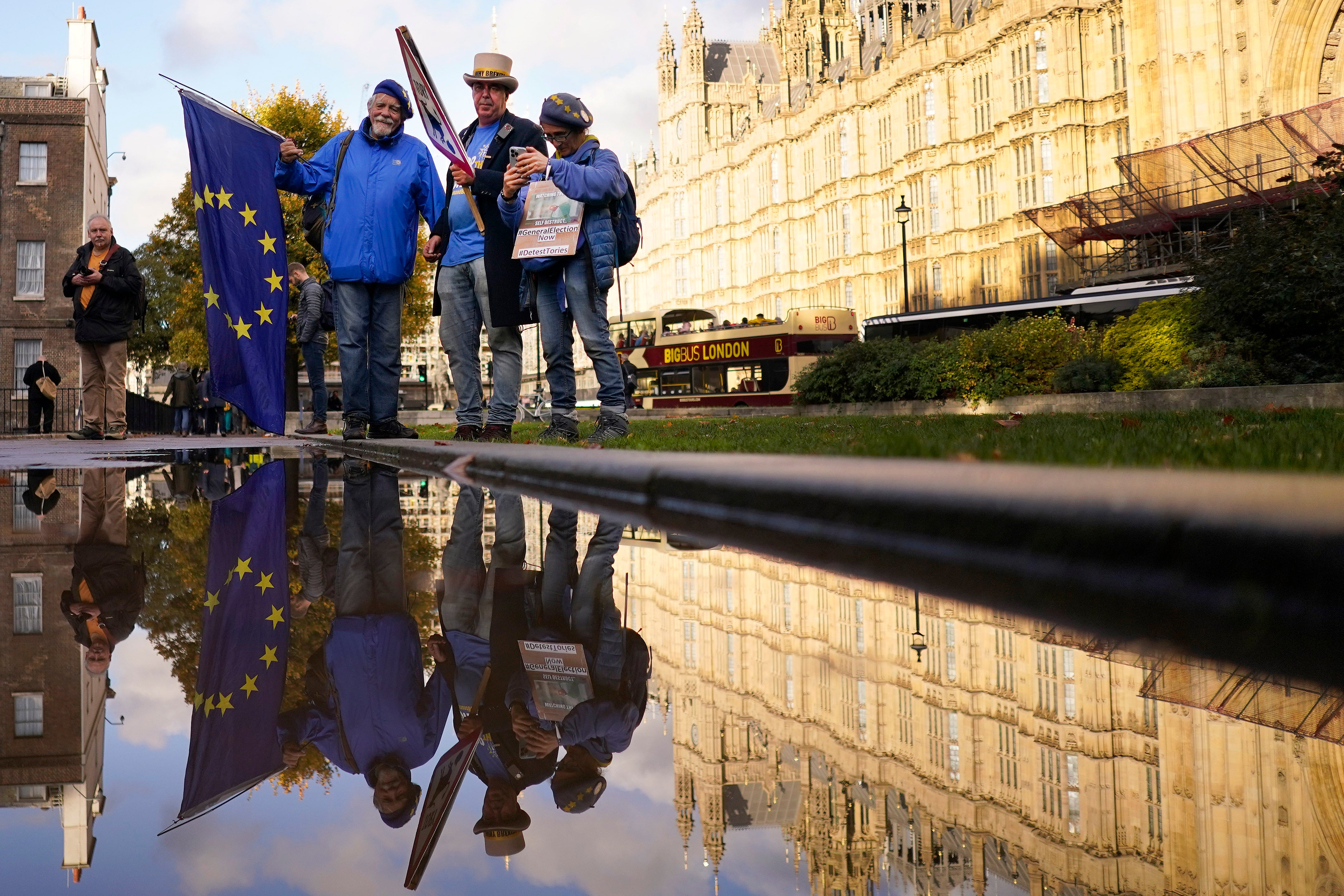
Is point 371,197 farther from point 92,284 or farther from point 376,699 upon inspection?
point 376,699

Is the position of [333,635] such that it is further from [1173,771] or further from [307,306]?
[307,306]

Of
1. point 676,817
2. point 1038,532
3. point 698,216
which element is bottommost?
point 676,817

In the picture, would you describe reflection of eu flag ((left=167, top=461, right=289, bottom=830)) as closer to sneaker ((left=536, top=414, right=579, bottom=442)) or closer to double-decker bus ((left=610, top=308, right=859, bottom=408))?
sneaker ((left=536, top=414, right=579, bottom=442))

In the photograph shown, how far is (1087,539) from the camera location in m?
1.80

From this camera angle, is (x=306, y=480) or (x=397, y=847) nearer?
(x=397, y=847)

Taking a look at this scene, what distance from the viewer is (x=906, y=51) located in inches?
1674

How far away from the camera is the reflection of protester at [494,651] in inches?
41.0

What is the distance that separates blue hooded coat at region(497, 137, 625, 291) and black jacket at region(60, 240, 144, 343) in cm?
502

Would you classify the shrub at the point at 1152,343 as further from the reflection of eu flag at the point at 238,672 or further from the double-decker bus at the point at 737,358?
the double-decker bus at the point at 737,358

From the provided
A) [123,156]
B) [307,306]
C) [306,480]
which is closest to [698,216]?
[123,156]

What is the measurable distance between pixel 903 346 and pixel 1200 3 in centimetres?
1572

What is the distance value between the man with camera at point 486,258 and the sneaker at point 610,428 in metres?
0.78

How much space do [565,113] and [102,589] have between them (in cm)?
507

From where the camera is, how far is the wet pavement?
0.88 meters
